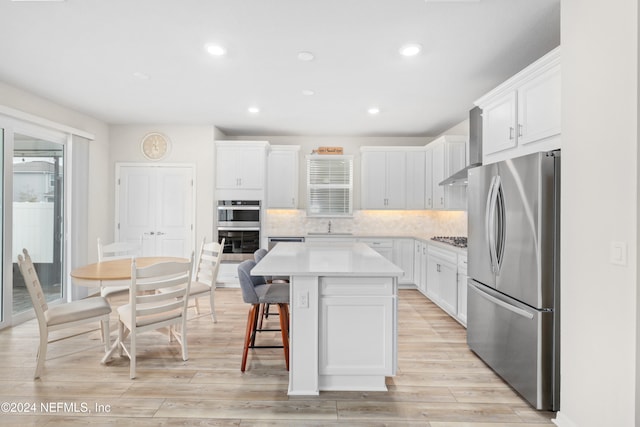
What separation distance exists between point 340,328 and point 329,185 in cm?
387

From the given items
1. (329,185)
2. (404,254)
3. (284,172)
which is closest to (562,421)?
(404,254)

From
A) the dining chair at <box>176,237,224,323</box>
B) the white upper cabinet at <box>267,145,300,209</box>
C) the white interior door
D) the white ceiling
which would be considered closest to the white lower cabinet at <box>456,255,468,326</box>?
the white ceiling

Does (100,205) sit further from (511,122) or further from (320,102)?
(511,122)

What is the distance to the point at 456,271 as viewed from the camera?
4023 millimetres

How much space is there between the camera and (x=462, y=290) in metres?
3.86

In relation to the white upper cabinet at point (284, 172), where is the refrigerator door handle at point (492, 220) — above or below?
below

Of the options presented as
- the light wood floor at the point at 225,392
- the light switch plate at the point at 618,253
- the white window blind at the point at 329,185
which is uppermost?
the white window blind at the point at 329,185

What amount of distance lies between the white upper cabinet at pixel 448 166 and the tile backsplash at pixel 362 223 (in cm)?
73

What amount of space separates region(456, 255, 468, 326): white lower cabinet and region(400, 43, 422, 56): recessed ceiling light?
2.16 metres

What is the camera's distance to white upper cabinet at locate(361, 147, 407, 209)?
602 centimetres

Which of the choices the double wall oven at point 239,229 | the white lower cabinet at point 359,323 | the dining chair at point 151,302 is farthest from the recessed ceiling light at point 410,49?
the double wall oven at point 239,229

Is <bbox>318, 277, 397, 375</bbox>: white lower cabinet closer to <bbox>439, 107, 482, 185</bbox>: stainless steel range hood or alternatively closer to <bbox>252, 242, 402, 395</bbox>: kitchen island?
<bbox>252, 242, 402, 395</bbox>: kitchen island

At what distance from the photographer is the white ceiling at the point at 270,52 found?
241 cm

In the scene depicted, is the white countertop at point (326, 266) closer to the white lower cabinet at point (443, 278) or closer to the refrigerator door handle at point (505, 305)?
the refrigerator door handle at point (505, 305)
